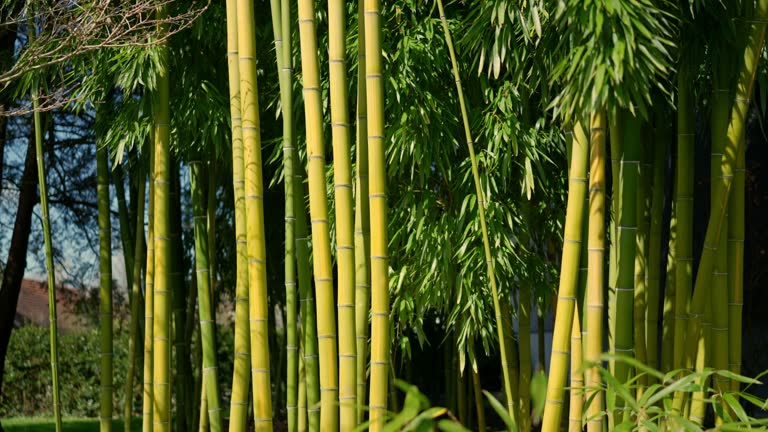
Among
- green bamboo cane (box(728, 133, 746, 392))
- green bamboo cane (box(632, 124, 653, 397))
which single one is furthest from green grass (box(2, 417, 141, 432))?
green bamboo cane (box(728, 133, 746, 392))

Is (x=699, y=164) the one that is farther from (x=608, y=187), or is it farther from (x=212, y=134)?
(x=212, y=134)

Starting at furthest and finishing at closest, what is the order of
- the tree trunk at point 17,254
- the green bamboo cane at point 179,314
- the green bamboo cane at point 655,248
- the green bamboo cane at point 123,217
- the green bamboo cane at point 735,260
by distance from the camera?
the tree trunk at point 17,254 < the green bamboo cane at point 179,314 < the green bamboo cane at point 123,217 < the green bamboo cane at point 655,248 < the green bamboo cane at point 735,260

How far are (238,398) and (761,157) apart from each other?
14.6ft

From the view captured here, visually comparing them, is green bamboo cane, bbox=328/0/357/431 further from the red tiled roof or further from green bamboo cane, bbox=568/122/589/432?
the red tiled roof

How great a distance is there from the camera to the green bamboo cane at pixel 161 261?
136 inches

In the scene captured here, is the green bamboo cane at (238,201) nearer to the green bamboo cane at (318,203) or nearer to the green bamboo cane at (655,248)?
the green bamboo cane at (318,203)

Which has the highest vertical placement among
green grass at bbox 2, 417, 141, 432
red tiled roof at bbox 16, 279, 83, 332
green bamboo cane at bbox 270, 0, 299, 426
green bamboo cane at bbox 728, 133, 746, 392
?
green bamboo cane at bbox 270, 0, 299, 426

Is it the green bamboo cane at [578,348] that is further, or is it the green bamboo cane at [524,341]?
the green bamboo cane at [524,341]

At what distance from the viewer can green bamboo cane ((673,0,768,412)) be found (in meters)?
2.83

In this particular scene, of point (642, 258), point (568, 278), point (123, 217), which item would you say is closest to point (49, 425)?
point (123, 217)

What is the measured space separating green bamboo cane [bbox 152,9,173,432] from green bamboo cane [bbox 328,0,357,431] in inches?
39.4

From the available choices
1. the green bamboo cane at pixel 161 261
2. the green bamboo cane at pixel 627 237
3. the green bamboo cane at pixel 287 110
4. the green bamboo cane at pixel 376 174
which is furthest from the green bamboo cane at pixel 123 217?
the green bamboo cane at pixel 627 237

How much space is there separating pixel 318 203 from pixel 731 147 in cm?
134

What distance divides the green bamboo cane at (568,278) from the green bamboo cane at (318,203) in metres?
0.67
